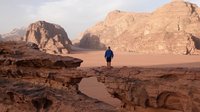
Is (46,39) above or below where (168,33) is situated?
below

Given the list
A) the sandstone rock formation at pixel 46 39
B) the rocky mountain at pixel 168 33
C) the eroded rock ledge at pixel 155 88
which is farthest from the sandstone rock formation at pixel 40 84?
the sandstone rock formation at pixel 46 39

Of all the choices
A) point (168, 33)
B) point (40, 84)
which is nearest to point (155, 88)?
point (40, 84)

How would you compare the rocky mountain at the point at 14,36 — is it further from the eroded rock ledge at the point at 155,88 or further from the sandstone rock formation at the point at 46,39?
the eroded rock ledge at the point at 155,88

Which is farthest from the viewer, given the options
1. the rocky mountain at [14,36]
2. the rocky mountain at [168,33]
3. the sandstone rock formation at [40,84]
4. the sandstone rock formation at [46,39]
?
the rocky mountain at [14,36]

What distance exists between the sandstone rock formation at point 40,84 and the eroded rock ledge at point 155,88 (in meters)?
1.28

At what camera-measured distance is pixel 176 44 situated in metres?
43.8

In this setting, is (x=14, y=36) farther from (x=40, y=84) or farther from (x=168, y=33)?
(x=40, y=84)

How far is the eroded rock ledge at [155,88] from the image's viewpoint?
7.08 meters

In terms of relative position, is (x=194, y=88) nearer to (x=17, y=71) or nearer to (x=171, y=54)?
(x=17, y=71)

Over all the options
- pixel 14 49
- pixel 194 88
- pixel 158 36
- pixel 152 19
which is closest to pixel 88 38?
pixel 152 19

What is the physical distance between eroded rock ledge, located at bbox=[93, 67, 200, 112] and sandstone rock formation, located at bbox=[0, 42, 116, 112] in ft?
4.21

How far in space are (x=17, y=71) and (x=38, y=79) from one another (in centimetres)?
95

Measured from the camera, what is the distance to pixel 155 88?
7.73m

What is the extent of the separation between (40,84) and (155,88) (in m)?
5.27
